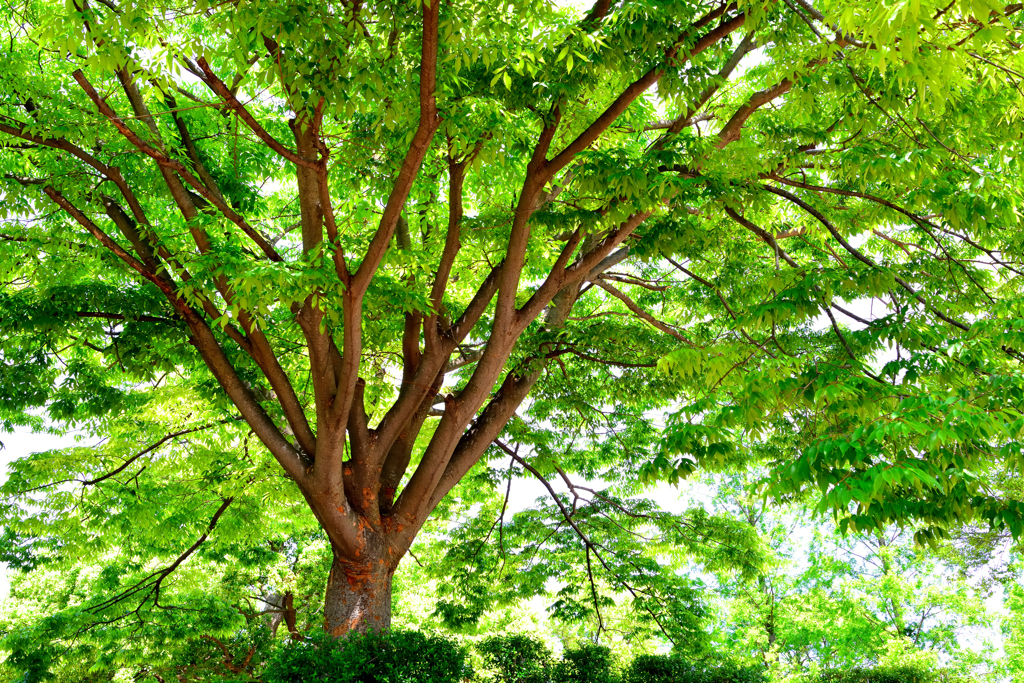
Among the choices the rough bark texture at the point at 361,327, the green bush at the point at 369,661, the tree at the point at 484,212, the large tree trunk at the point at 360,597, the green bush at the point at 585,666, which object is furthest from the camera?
the green bush at the point at 585,666

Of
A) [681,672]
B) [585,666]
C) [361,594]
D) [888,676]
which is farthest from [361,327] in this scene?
[888,676]

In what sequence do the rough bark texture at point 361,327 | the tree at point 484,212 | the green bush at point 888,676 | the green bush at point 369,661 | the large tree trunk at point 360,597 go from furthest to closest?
1. the green bush at point 888,676
2. the large tree trunk at point 360,597
3. the green bush at point 369,661
4. the rough bark texture at point 361,327
5. the tree at point 484,212

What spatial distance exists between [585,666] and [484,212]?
4987 millimetres

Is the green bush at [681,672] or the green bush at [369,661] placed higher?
the green bush at [369,661]

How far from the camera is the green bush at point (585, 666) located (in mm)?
7848

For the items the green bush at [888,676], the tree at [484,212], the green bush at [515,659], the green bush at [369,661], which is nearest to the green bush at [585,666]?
the green bush at [515,659]

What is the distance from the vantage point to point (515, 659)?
8055 mm

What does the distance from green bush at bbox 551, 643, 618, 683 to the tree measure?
220 centimetres

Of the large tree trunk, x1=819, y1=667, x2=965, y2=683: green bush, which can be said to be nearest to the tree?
the large tree trunk

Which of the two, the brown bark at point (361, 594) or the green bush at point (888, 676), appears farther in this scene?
the green bush at point (888, 676)

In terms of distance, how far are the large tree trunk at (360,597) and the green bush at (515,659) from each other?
4.69 ft

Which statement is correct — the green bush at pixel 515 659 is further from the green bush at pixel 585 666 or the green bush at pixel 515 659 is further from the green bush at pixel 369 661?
the green bush at pixel 369 661

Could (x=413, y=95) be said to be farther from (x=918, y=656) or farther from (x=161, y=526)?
(x=918, y=656)

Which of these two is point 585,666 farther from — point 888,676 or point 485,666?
point 888,676
